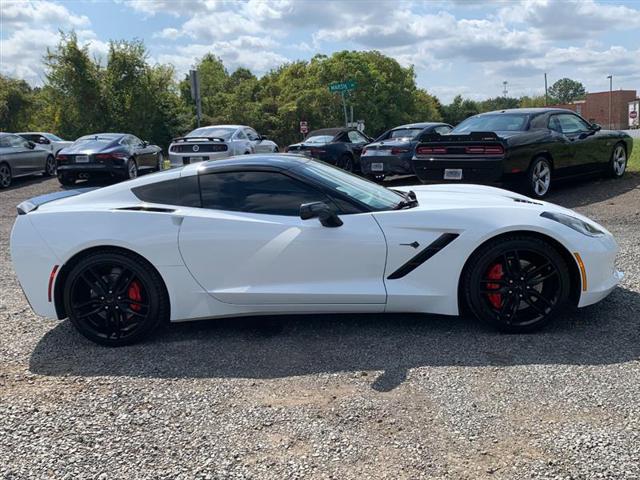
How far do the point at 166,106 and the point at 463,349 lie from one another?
3266 cm

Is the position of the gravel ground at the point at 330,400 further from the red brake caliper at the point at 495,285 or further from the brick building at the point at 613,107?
the brick building at the point at 613,107

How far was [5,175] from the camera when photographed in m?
14.8

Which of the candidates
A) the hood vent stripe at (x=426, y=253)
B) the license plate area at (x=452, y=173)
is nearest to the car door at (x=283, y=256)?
the hood vent stripe at (x=426, y=253)

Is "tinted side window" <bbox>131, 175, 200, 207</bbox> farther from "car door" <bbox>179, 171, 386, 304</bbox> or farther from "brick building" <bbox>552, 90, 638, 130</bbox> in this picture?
"brick building" <bbox>552, 90, 638, 130</bbox>

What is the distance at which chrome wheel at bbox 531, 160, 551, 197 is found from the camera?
28.9ft

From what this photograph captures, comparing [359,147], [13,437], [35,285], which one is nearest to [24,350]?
[35,285]

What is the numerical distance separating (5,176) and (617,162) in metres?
14.2

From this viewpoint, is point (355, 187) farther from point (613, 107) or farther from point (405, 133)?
point (613, 107)

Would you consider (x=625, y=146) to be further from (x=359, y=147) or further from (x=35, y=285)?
(x=35, y=285)

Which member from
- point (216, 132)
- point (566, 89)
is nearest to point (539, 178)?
point (216, 132)

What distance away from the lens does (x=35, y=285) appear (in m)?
4.05

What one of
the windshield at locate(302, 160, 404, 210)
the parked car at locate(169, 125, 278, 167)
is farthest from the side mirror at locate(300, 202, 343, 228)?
the parked car at locate(169, 125, 278, 167)

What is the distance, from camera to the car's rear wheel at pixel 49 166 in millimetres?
17053

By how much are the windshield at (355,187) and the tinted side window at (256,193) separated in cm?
18
